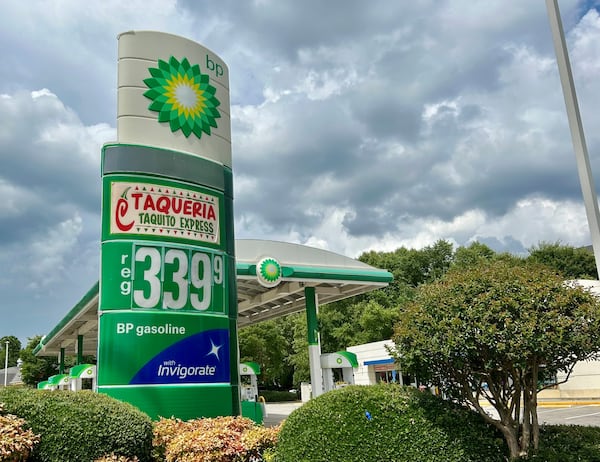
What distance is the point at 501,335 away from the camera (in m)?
6.40

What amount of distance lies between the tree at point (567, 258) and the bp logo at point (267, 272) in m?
31.9

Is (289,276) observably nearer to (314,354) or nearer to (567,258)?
(314,354)

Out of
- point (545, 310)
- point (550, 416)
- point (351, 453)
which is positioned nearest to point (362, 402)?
point (351, 453)

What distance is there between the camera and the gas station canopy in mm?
16750

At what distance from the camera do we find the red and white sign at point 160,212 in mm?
10570

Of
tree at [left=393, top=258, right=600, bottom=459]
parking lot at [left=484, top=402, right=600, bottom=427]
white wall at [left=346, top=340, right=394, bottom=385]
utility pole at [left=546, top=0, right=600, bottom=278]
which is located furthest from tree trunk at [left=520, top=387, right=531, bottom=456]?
white wall at [left=346, top=340, right=394, bottom=385]

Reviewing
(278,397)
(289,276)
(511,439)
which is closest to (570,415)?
(289,276)

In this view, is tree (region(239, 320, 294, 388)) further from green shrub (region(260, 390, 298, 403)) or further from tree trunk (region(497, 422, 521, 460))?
tree trunk (region(497, 422, 521, 460))

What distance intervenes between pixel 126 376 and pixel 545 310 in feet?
23.0

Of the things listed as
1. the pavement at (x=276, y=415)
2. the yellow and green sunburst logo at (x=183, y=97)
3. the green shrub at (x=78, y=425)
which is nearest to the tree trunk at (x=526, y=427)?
the green shrub at (x=78, y=425)

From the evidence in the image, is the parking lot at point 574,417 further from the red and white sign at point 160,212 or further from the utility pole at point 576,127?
the red and white sign at point 160,212

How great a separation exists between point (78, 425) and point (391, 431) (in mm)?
4007

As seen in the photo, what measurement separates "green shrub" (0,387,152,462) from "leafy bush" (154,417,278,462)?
0.42 metres

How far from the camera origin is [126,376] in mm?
9961
